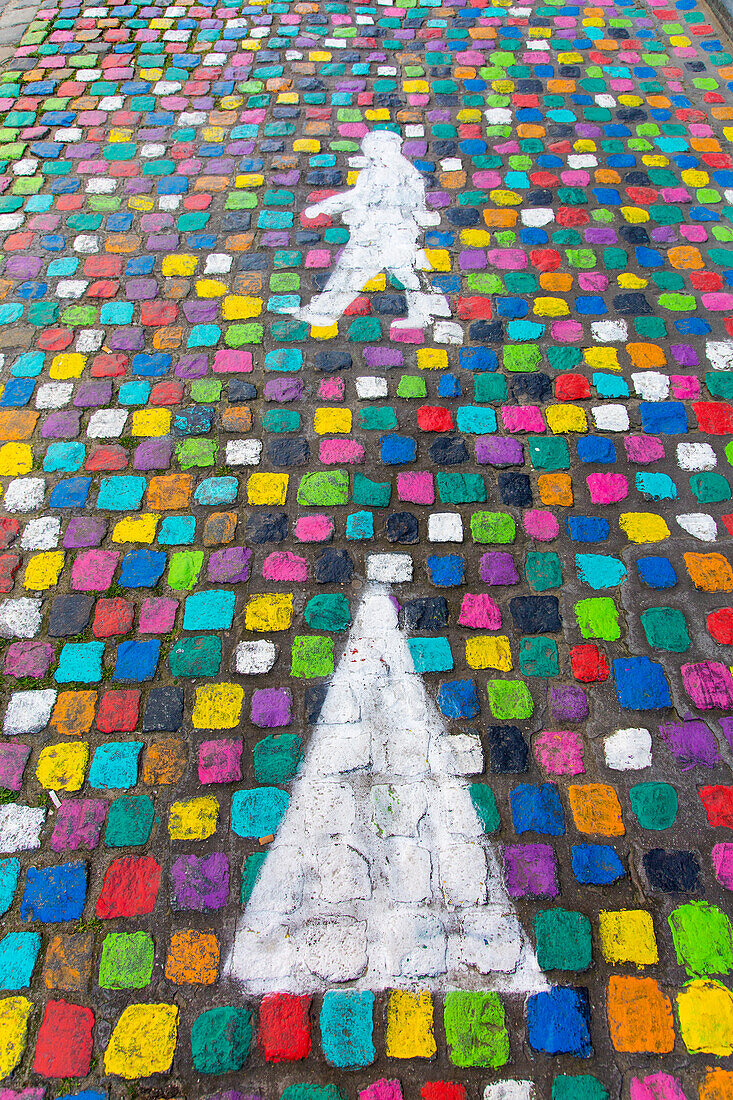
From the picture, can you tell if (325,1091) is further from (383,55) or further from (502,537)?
(383,55)

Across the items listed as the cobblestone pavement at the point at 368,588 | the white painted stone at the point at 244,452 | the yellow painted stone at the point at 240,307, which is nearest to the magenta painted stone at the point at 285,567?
the cobblestone pavement at the point at 368,588

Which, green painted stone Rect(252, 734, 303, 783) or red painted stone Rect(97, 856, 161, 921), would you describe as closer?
red painted stone Rect(97, 856, 161, 921)

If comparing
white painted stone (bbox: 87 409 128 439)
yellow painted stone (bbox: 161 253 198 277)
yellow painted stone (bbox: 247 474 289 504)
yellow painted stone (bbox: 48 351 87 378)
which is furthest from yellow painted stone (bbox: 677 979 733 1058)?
yellow painted stone (bbox: 161 253 198 277)

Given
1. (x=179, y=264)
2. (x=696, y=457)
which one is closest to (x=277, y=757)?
(x=696, y=457)

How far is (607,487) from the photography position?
3107 millimetres

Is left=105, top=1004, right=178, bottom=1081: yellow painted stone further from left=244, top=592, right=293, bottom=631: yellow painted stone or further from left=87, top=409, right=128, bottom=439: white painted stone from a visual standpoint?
left=87, top=409, right=128, bottom=439: white painted stone

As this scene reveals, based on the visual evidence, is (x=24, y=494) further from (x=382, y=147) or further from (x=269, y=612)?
(x=382, y=147)

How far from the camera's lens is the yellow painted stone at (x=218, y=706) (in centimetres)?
260

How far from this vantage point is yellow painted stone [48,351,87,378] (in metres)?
3.48

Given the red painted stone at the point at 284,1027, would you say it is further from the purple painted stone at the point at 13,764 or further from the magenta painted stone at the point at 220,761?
the purple painted stone at the point at 13,764

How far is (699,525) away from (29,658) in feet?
8.61

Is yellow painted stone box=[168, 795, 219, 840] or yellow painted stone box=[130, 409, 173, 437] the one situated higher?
yellow painted stone box=[130, 409, 173, 437]

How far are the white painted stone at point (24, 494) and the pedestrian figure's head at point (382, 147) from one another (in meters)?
2.65

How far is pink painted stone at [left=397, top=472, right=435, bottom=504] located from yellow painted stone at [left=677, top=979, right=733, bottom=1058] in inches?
72.6
